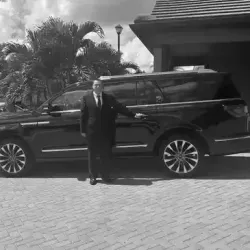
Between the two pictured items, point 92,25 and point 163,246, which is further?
point 92,25

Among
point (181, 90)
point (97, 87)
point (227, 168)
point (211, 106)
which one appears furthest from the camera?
point (227, 168)

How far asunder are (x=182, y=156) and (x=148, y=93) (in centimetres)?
128

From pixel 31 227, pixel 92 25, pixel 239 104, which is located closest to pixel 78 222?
pixel 31 227

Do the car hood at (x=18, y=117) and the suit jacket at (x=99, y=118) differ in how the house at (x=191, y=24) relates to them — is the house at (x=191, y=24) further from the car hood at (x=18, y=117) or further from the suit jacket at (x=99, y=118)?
the car hood at (x=18, y=117)

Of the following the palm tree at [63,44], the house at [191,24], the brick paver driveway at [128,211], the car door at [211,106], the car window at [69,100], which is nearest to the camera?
the brick paver driveway at [128,211]

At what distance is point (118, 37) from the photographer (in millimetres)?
17406

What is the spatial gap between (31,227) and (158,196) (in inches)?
74.6

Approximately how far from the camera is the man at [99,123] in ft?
17.6

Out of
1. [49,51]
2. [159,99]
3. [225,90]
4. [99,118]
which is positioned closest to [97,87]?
[99,118]

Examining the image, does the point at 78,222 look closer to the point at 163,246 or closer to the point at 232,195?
the point at 163,246

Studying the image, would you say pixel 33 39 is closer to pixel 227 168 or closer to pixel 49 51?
pixel 49 51

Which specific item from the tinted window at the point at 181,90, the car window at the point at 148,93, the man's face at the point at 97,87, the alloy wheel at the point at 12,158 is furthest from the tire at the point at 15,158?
the tinted window at the point at 181,90

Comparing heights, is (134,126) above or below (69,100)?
below

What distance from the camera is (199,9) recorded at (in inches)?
330
